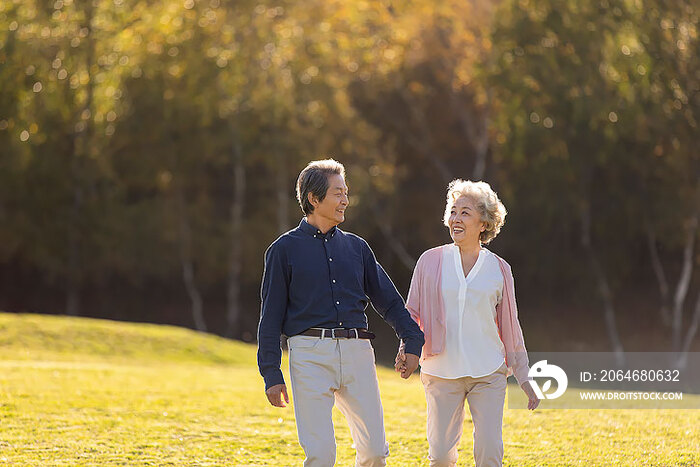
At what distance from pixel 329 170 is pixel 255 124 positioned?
1997 cm

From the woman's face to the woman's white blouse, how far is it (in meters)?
0.12

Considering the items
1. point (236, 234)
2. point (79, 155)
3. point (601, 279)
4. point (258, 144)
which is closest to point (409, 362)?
point (601, 279)

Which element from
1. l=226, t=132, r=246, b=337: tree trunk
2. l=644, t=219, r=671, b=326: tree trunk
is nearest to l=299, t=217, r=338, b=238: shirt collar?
l=644, t=219, r=671, b=326: tree trunk

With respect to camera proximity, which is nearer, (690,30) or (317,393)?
(317,393)

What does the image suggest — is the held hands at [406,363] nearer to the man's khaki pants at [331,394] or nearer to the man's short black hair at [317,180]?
the man's khaki pants at [331,394]

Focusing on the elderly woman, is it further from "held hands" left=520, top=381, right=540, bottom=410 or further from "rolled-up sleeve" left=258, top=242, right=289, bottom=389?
"rolled-up sleeve" left=258, top=242, right=289, bottom=389

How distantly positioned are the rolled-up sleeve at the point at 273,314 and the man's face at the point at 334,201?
25cm

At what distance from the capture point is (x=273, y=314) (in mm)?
4430

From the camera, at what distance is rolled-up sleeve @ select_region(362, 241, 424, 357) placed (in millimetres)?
4547

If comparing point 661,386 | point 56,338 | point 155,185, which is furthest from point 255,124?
point 661,386

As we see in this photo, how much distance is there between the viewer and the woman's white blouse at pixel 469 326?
4.64 metres

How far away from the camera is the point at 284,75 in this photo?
24.2 meters

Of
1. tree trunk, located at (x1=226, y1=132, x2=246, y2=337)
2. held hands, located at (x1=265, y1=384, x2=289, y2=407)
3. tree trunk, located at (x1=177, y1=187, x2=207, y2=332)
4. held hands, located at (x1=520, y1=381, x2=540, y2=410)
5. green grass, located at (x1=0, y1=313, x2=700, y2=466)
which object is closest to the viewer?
held hands, located at (x1=265, y1=384, x2=289, y2=407)

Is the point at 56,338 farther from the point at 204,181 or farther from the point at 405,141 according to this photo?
the point at 405,141
